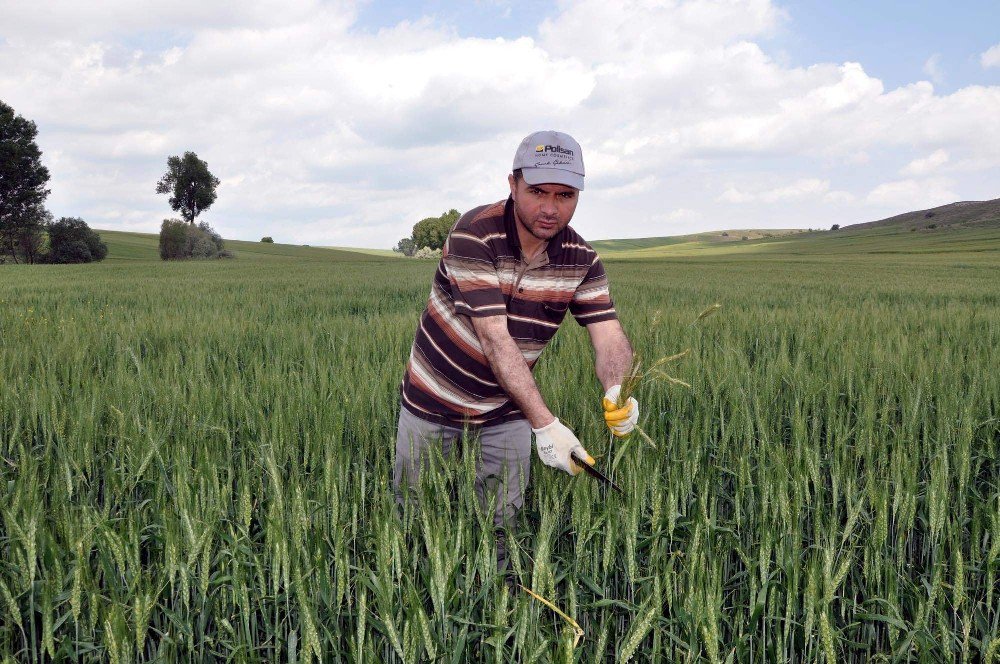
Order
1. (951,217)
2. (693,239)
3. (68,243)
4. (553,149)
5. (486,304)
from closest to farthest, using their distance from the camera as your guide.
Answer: (553,149) < (486,304) < (68,243) < (951,217) < (693,239)

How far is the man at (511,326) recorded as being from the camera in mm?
2338

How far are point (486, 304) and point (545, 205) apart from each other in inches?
15.7

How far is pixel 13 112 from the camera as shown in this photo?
46.4 metres

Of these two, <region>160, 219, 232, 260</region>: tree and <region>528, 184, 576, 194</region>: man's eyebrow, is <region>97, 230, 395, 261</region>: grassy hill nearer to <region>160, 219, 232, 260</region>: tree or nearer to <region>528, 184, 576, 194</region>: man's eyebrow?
<region>160, 219, 232, 260</region>: tree

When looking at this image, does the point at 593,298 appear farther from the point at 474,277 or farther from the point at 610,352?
the point at 474,277

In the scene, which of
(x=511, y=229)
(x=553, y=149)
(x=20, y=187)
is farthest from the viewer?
(x=20, y=187)

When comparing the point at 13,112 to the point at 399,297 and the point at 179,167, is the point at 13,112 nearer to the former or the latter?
the point at 179,167

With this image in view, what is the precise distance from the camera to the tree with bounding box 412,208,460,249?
72.2m

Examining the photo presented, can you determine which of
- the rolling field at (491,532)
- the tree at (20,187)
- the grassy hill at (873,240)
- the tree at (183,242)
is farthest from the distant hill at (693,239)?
the rolling field at (491,532)

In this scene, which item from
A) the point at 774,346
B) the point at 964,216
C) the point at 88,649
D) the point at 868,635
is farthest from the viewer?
the point at 964,216

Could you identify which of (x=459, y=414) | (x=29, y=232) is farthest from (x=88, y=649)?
(x=29, y=232)

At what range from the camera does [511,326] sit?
279cm

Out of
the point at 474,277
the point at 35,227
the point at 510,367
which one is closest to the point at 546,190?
the point at 474,277

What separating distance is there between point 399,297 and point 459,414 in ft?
31.2
